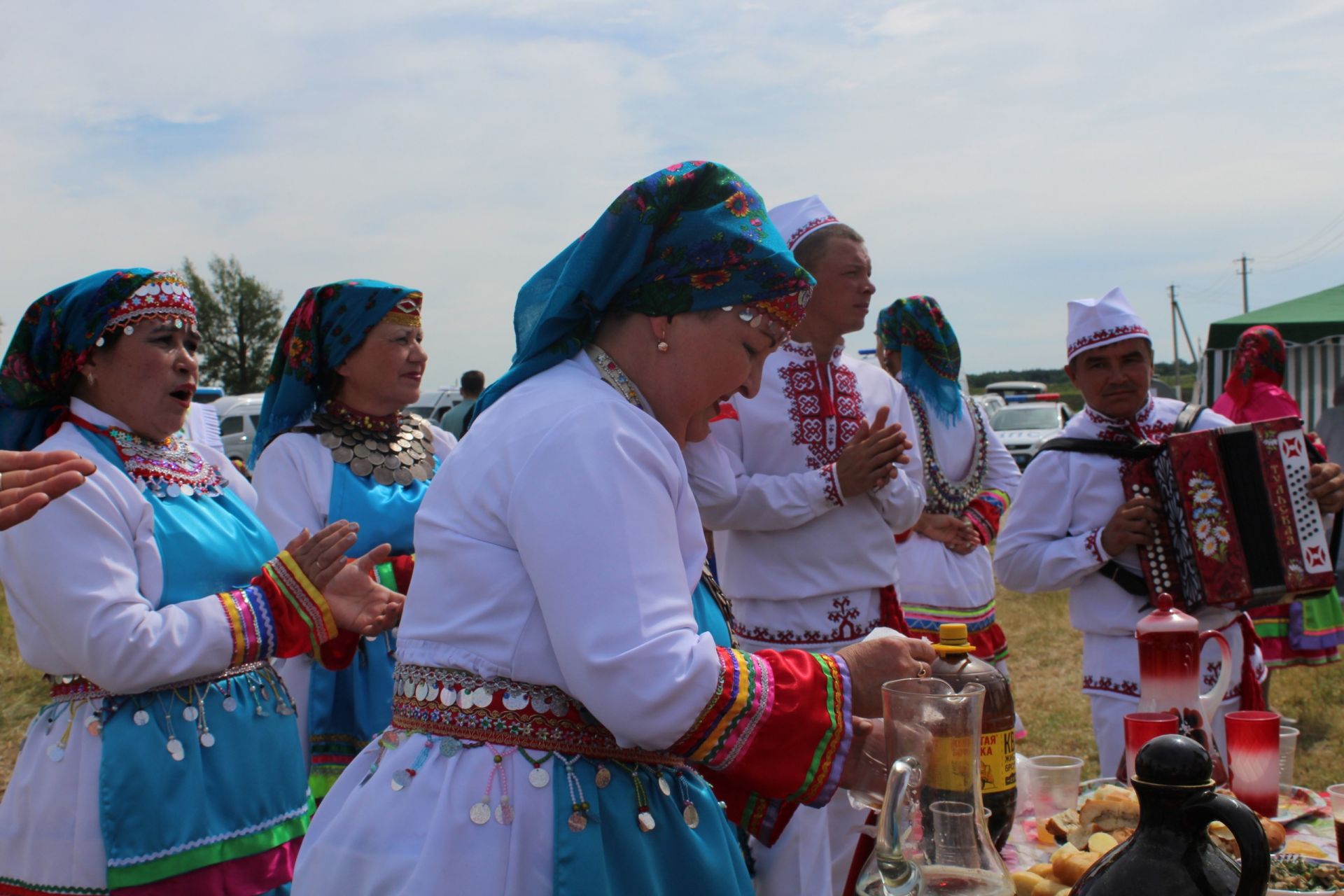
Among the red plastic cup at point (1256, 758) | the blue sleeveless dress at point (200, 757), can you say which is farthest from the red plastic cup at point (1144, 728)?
the blue sleeveless dress at point (200, 757)

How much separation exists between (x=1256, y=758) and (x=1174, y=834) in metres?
1.12

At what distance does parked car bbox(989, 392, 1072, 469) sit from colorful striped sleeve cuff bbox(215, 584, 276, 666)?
2238 cm

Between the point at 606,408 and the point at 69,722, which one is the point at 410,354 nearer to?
the point at 69,722

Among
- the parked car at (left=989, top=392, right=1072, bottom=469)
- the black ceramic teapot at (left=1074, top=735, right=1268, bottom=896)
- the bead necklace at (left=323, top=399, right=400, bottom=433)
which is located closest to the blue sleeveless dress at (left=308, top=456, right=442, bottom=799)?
the bead necklace at (left=323, top=399, right=400, bottom=433)

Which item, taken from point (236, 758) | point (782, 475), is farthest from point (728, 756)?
point (782, 475)

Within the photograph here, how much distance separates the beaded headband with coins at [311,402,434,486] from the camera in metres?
3.67

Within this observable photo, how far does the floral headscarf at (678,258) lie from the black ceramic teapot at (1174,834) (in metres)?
0.93

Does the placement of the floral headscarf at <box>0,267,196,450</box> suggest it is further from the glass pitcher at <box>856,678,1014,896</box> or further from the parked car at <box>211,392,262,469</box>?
the parked car at <box>211,392,262,469</box>

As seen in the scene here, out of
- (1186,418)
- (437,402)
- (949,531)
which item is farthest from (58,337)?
(437,402)

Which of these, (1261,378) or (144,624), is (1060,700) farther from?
(144,624)

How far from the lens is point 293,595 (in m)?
2.77

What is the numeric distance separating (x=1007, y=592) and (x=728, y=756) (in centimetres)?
1081

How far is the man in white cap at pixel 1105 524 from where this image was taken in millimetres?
3693

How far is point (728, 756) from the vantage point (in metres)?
1.69
